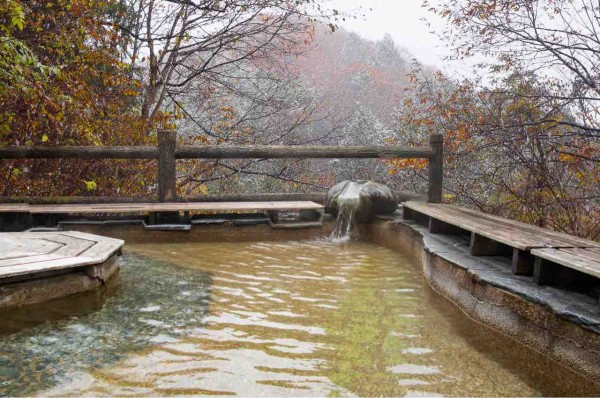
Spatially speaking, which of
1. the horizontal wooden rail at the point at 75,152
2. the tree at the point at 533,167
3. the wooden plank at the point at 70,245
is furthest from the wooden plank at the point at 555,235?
the horizontal wooden rail at the point at 75,152

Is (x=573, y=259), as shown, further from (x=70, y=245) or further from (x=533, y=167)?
(x=533, y=167)

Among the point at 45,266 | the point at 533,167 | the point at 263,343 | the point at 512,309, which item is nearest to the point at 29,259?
the point at 45,266

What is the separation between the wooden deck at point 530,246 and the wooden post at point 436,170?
5.56 ft

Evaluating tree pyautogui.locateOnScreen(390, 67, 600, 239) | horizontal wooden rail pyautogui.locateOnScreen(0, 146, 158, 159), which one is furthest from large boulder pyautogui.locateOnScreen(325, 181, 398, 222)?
horizontal wooden rail pyautogui.locateOnScreen(0, 146, 158, 159)

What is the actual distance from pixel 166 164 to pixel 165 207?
0.67m

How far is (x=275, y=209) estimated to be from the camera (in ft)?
20.6

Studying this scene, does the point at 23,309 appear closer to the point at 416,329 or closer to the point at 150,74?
the point at 416,329

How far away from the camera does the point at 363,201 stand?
660cm

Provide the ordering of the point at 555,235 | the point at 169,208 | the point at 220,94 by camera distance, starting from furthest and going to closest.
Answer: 1. the point at 220,94
2. the point at 169,208
3. the point at 555,235

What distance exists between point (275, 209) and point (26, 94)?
3.15m

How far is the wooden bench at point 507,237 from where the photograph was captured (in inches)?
129

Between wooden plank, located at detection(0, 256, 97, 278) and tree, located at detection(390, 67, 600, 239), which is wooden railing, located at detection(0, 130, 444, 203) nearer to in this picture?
tree, located at detection(390, 67, 600, 239)

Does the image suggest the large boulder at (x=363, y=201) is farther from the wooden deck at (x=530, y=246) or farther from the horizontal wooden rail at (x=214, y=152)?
the wooden deck at (x=530, y=246)

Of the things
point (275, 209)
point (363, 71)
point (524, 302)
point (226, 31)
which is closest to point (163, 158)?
point (275, 209)
